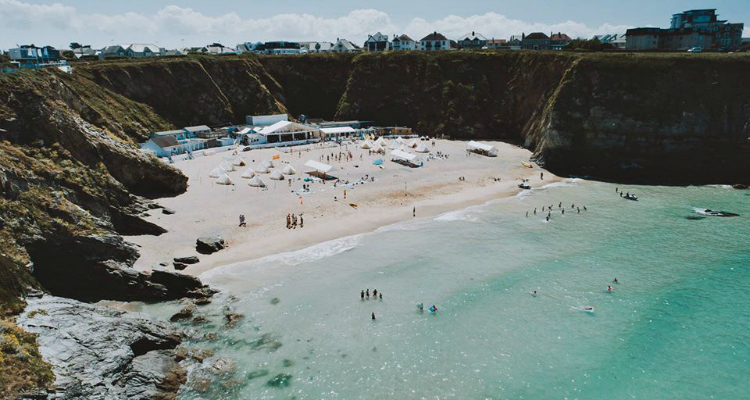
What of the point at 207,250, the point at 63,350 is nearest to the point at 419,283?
the point at 207,250

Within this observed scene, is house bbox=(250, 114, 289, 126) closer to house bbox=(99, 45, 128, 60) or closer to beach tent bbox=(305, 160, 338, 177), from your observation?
beach tent bbox=(305, 160, 338, 177)

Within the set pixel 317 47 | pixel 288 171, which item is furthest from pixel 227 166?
pixel 317 47

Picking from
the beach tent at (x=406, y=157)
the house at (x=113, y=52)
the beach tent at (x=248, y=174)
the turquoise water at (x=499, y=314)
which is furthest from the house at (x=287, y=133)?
the house at (x=113, y=52)

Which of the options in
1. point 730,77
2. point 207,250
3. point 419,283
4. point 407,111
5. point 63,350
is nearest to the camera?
point 63,350

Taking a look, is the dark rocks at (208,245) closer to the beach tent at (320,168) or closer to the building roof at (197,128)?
the beach tent at (320,168)

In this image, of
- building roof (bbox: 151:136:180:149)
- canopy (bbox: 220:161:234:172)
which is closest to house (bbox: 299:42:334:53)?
building roof (bbox: 151:136:180:149)

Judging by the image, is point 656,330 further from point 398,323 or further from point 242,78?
point 242,78
